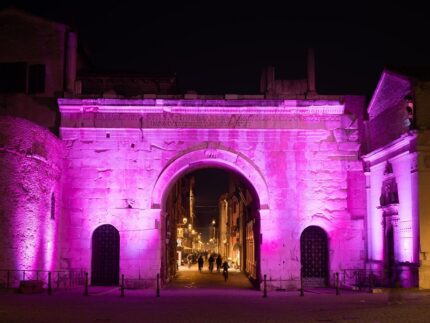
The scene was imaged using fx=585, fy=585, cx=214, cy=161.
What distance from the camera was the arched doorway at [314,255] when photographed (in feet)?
80.2

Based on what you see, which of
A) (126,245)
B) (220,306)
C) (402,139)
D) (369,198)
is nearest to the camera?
(220,306)

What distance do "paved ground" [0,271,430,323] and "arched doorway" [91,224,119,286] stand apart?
2.45m

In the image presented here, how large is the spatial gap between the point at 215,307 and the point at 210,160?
348 inches

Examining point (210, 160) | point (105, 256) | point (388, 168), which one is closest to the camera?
point (388, 168)

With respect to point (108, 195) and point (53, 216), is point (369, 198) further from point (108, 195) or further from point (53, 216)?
point (53, 216)

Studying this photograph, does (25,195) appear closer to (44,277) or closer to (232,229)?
(44,277)

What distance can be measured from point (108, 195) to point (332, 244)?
9.40 meters

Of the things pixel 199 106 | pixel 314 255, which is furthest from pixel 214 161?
pixel 314 255

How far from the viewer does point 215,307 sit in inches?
653

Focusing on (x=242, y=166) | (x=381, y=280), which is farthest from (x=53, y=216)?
(x=381, y=280)

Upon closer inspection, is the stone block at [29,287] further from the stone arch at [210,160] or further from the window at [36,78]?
the window at [36,78]

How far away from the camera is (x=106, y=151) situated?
2427cm

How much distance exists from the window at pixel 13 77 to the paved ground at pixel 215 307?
32.4 feet

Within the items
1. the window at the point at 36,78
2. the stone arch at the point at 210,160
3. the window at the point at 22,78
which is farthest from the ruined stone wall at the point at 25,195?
the stone arch at the point at 210,160
